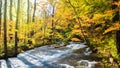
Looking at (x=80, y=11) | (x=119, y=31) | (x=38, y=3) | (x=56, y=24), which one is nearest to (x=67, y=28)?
(x=56, y=24)

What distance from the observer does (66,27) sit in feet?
90.2

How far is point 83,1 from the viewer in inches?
502

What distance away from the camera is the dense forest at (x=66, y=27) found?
34.9 ft

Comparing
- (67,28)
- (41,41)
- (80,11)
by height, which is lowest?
(41,41)

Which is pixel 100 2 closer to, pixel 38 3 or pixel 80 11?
pixel 80 11

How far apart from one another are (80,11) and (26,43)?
12.4 meters

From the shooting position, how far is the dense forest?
10648mm

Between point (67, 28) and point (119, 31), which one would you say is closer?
point (119, 31)

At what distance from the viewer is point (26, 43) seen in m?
24.6

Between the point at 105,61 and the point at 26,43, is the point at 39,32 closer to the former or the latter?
the point at 26,43

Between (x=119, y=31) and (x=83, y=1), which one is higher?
(x=83, y=1)

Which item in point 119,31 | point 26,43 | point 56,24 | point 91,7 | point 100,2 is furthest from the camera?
point 56,24

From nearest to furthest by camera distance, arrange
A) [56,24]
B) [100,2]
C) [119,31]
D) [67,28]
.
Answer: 1. [119,31]
2. [100,2]
3. [67,28]
4. [56,24]

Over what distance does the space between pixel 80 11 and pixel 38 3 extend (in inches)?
824
